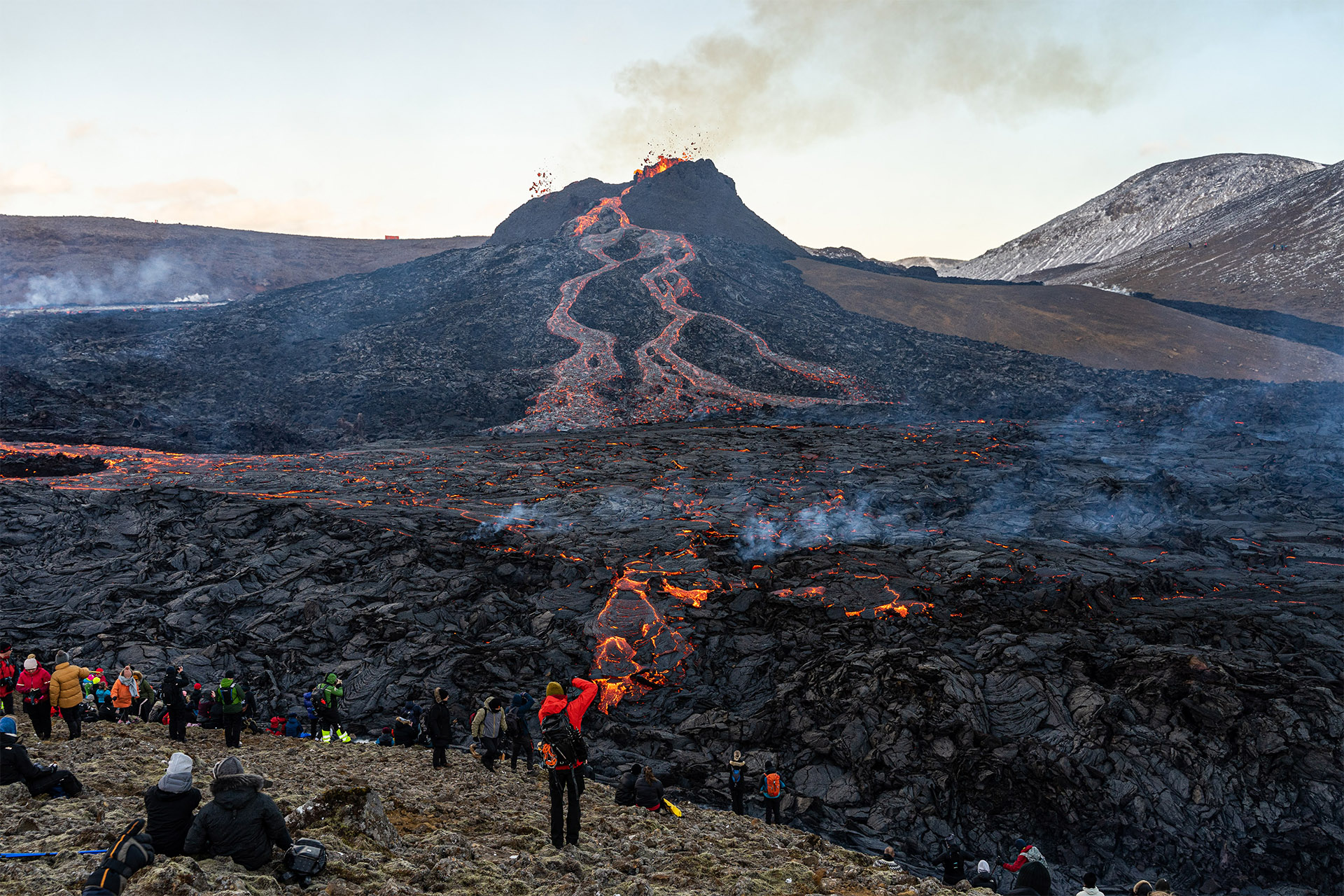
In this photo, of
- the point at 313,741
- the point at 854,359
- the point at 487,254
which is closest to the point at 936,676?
the point at 313,741

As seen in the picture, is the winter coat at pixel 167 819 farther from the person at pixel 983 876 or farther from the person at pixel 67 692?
the person at pixel 983 876

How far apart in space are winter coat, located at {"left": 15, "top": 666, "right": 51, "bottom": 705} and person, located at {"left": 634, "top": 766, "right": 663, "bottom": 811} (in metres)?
9.39

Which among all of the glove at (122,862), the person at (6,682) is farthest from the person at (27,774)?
the person at (6,682)

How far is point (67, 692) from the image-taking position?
43.3 feet

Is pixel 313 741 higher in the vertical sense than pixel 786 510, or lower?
lower

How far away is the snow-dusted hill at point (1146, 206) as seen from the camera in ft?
512

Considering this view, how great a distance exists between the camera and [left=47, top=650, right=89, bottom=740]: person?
1315 centimetres

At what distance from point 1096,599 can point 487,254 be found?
66860 mm

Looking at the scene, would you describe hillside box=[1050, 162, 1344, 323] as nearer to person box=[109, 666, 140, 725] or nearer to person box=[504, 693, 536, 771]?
person box=[504, 693, 536, 771]

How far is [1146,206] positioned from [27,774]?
628ft

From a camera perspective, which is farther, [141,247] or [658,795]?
[141,247]

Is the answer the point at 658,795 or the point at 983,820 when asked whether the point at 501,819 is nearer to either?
the point at 658,795

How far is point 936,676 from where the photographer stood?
17.8 m

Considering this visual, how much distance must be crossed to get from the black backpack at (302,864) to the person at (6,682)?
35.3ft
